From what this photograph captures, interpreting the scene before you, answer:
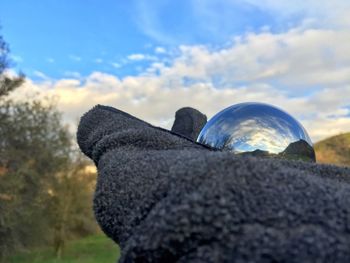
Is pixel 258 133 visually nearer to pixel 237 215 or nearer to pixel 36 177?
pixel 237 215

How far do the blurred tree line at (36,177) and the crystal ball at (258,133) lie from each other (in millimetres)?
17081

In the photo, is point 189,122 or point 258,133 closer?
point 258,133

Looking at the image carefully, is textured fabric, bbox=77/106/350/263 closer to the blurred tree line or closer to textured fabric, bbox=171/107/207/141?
textured fabric, bbox=171/107/207/141

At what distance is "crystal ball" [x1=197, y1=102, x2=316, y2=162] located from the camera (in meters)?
1.14

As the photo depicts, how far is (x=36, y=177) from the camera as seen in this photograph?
1988cm

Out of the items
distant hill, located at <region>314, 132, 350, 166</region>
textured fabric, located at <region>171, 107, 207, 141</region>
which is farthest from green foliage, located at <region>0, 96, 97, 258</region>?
textured fabric, located at <region>171, 107, 207, 141</region>

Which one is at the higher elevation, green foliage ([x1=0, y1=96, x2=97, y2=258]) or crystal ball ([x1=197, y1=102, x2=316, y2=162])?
green foliage ([x1=0, y1=96, x2=97, y2=258])

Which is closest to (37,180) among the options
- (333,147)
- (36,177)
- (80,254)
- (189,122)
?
(36,177)

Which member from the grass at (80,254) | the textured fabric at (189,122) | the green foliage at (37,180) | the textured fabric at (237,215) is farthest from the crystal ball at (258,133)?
the grass at (80,254)

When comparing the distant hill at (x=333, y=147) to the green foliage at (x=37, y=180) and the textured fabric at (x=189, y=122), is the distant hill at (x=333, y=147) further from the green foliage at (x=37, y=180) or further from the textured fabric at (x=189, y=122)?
the green foliage at (x=37, y=180)

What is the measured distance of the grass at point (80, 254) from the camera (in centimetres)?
2169

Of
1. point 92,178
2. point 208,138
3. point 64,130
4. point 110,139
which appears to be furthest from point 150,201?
point 92,178

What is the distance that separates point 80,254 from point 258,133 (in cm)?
2440

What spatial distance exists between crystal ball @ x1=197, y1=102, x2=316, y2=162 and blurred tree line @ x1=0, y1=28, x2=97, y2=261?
17.1m
